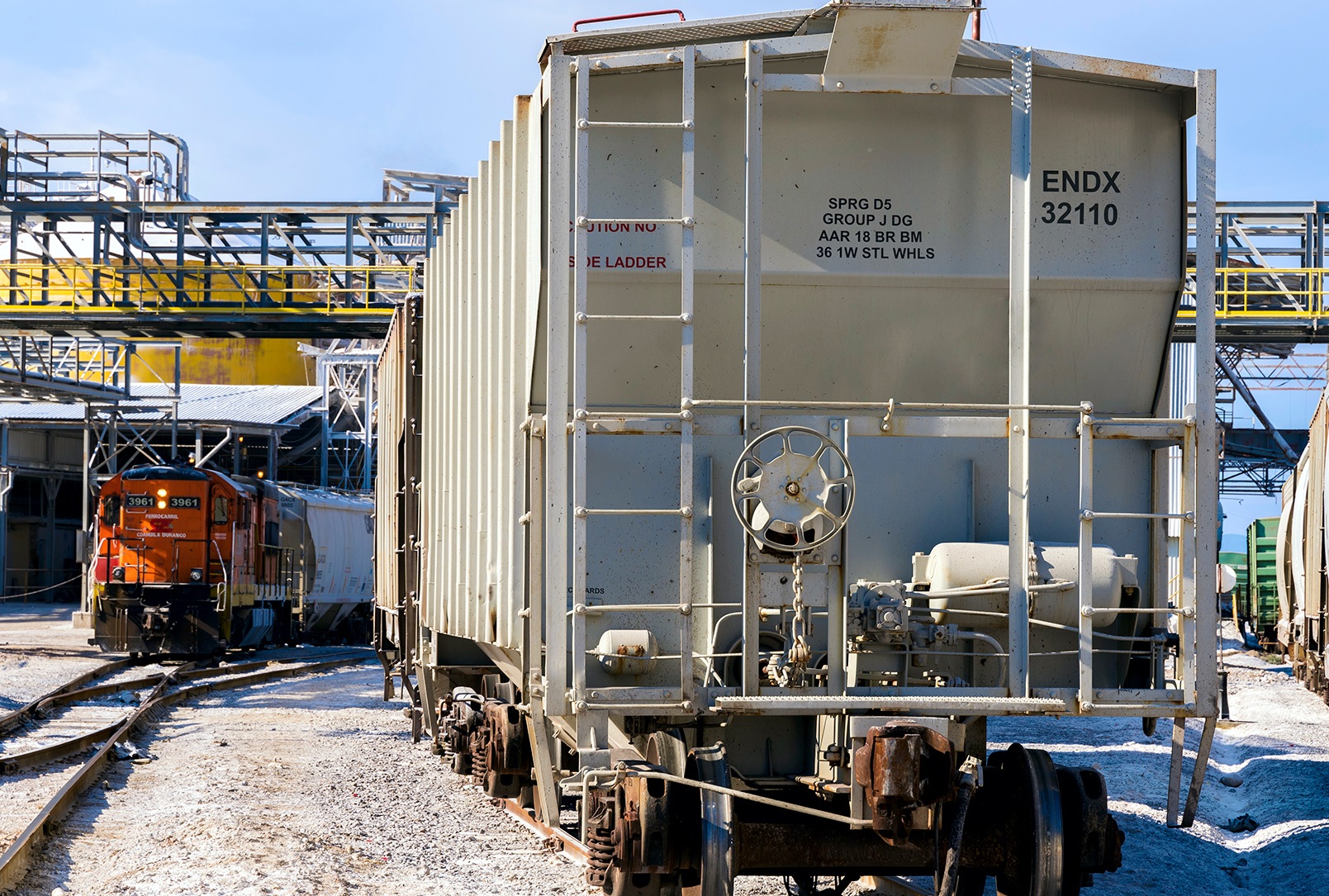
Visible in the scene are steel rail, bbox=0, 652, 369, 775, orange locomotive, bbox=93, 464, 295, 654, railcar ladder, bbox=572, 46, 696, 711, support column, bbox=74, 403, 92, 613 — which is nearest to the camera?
railcar ladder, bbox=572, 46, 696, 711

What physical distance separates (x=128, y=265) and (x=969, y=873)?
27.3 m

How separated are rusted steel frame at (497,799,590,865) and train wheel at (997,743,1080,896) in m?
1.97

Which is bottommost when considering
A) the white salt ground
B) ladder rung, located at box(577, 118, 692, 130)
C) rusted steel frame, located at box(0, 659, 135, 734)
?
rusted steel frame, located at box(0, 659, 135, 734)

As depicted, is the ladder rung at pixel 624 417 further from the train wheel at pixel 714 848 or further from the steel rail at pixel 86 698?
the steel rail at pixel 86 698

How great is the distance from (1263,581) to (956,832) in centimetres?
2698

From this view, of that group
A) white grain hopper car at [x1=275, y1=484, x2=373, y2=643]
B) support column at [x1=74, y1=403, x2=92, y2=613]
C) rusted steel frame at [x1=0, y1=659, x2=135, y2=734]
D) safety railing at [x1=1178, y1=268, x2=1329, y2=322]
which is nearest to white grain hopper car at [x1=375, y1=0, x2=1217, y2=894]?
rusted steel frame at [x1=0, y1=659, x2=135, y2=734]

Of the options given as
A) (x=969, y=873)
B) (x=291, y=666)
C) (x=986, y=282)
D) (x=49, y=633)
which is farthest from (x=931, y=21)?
(x=49, y=633)

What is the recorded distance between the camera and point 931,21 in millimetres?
5895

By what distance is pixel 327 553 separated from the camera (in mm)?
30938

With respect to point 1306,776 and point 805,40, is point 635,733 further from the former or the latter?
point 1306,776

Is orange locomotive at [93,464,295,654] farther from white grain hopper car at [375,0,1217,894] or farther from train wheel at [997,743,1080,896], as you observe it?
train wheel at [997,743,1080,896]

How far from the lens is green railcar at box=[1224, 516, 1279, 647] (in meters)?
30.0

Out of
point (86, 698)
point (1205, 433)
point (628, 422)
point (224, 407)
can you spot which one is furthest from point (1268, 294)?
point (224, 407)

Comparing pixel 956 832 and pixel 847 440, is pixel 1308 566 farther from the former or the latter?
pixel 847 440
